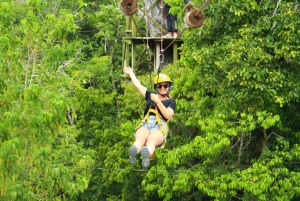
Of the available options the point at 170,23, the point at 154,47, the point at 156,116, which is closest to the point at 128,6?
the point at 156,116

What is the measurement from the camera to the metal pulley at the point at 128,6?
29.1 ft

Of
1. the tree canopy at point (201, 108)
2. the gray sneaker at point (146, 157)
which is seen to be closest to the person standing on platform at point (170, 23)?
the tree canopy at point (201, 108)

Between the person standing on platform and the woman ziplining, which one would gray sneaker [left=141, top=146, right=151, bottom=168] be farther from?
the person standing on platform

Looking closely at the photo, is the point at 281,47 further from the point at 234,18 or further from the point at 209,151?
the point at 209,151

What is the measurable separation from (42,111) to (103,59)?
1285cm

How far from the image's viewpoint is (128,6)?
8.91 meters

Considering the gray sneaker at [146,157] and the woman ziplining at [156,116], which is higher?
the woman ziplining at [156,116]

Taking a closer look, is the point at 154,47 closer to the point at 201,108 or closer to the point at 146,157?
the point at 201,108

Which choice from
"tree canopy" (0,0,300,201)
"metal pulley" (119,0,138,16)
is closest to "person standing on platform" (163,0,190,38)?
"tree canopy" (0,0,300,201)

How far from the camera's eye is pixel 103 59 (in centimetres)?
2309

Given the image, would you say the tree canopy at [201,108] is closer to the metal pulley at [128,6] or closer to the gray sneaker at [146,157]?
the gray sneaker at [146,157]

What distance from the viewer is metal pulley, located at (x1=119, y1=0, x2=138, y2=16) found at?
8859 mm

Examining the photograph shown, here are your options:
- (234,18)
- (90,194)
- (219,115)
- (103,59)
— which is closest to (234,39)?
(234,18)

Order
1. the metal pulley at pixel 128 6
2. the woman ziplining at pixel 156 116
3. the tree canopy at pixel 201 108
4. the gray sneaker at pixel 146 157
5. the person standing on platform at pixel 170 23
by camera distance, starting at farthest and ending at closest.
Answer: the person standing on platform at pixel 170 23 → the tree canopy at pixel 201 108 → the woman ziplining at pixel 156 116 → the gray sneaker at pixel 146 157 → the metal pulley at pixel 128 6
